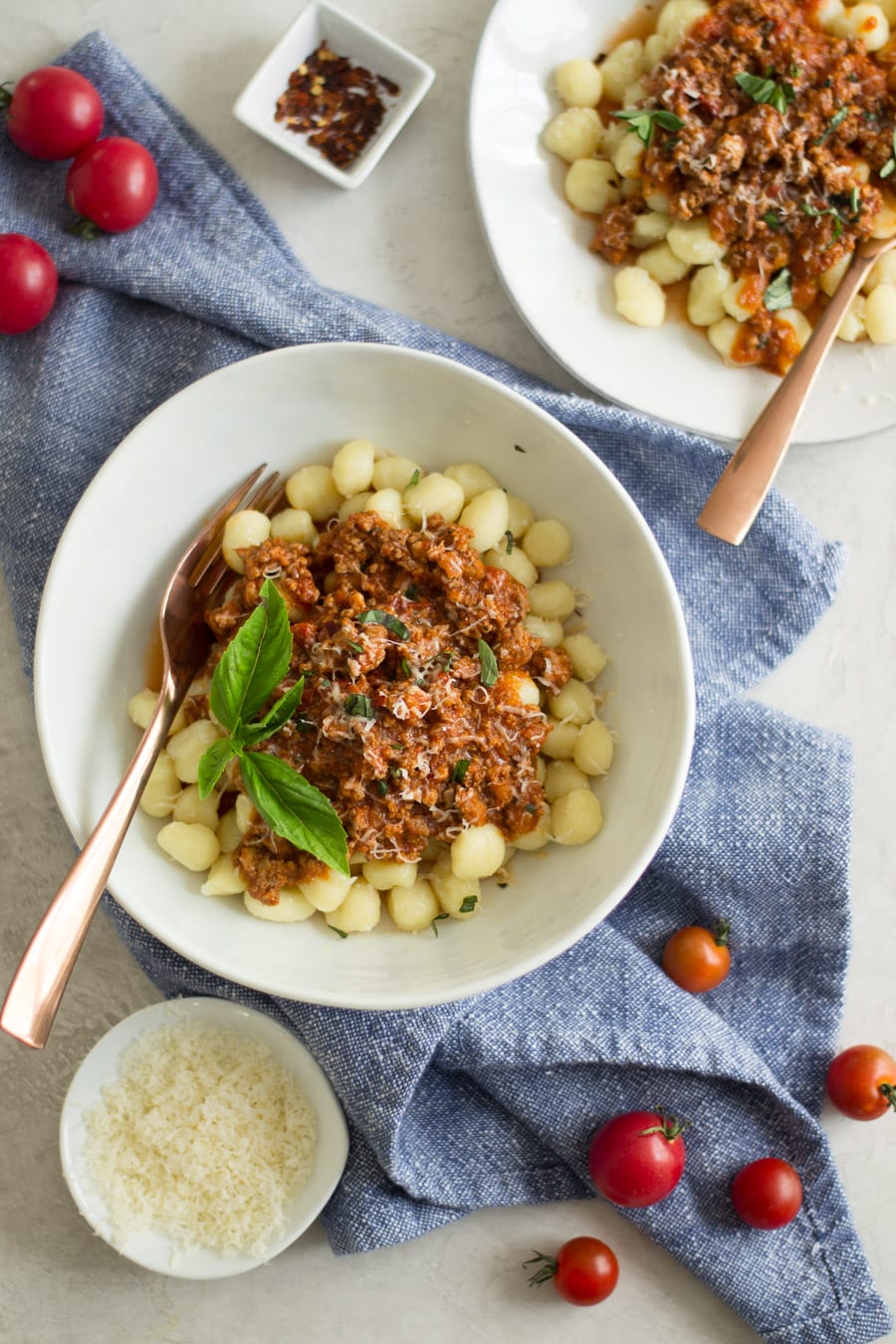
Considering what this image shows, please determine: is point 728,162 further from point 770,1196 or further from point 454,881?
point 770,1196

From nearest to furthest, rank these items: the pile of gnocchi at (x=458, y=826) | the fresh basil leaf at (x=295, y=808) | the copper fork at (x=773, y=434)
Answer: the fresh basil leaf at (x=295, y=808), the pile of gnocchi at (x=458, y=826), the copper fork at (x=773, y=434)

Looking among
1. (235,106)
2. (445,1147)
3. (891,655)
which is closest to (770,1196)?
(445,1147)

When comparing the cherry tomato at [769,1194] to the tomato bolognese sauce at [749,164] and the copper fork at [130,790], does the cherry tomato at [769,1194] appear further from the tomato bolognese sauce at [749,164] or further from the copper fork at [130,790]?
the tomato bolognese sauce at [749,164]

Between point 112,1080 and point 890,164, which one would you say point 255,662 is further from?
point 890,164

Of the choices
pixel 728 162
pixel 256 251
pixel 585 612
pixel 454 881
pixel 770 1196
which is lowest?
pixel 770 1196

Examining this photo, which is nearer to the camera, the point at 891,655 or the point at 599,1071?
the point at 599,1071

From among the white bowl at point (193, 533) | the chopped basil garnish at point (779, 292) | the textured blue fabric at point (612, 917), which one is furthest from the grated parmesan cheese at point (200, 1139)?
the chopped basil garnish at point (779, 292)

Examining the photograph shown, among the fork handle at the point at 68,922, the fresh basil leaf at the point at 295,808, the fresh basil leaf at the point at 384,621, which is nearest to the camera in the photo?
the fork handle at the point at 68,922
